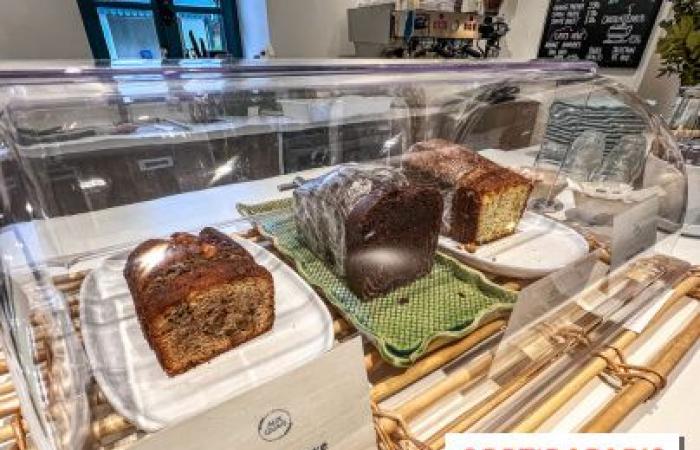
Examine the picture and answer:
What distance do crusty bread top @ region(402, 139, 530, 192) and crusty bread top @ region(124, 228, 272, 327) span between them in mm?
541

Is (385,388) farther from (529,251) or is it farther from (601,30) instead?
(601,30)

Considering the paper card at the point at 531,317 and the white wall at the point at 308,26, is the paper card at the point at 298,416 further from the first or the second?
the white wall at the point at 308,26

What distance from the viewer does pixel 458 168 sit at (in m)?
0.96

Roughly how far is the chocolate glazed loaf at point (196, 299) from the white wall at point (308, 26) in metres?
2.97

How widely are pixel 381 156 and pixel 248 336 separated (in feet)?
2.49

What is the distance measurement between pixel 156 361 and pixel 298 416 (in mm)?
296

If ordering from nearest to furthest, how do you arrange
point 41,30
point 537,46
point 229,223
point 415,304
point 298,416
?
point 298,416 → point 415,304 → point 229,223 → point 41,30 → point 537,46

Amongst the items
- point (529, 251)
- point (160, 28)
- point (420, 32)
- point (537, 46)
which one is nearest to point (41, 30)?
point (160, 28)

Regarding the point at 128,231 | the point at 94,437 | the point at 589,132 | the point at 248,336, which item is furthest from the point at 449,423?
the point at 589,132

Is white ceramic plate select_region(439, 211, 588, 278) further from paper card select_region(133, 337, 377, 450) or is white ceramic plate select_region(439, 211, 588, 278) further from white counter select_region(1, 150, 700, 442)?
paper card select_region(133, 337, 377, 450)

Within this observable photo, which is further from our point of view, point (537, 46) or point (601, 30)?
point (537, 46)

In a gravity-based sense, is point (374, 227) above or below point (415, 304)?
above

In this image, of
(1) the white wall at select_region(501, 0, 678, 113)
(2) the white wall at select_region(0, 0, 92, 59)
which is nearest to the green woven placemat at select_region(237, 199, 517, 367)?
(1) the white wall at select_region(501, 0, 678, 113)

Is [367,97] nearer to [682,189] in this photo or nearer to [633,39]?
[682,189]
